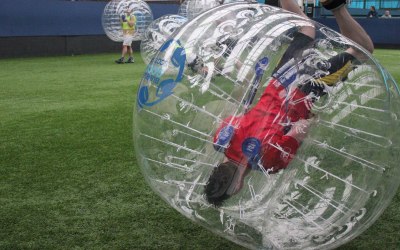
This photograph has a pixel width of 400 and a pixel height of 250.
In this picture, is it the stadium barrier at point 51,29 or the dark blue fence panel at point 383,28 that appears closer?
the stadium barrier at point 51,29

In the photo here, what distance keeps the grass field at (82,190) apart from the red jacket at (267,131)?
0.49 metres

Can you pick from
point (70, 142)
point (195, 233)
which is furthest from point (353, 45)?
point (70, 142)

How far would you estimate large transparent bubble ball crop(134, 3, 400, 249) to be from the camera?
1.74 m

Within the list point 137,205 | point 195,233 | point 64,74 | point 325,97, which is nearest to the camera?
point 325,97

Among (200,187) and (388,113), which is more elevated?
(388,113)

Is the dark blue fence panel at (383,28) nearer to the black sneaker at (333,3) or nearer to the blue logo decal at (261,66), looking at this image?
the black sneaker at (333,3)

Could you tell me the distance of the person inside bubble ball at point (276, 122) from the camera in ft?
5.60

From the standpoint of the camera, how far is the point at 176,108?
5.74 feet

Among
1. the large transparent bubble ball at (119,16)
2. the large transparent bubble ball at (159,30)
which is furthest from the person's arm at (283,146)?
the large transparent bubble ball at (119,16)

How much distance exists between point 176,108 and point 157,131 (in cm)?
11

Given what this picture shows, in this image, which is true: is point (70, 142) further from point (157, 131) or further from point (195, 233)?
point (157, 131)

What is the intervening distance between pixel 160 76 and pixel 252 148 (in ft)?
1.25

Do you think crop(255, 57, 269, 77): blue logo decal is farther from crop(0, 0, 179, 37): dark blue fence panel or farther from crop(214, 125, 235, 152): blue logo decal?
crop(0, 0, 179, 37): dark blue fence panel

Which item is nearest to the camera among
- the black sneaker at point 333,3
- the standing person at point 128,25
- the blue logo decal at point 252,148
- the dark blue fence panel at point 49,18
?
the blue logo decal at point 252,148
